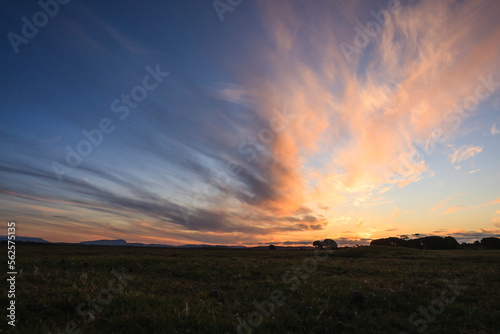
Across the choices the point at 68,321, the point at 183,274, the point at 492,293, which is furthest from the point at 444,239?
the point at 68,321

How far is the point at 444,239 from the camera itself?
88.4 metres

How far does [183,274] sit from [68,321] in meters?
8.10

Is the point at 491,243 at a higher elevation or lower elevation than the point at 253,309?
higher

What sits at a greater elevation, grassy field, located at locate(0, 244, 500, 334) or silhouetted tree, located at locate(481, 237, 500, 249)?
silhouetted tree, located at locate(481, 237, 500, 249)

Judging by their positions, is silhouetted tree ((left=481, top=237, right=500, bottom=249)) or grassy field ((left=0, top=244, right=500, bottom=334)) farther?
silhouetted tree ((left=481, top=237, right=500, bottom=249))

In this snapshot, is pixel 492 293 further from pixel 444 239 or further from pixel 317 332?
pixel 444 239

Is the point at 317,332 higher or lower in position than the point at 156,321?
lower

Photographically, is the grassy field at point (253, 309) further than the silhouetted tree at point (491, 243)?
No

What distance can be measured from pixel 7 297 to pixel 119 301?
3.02 m

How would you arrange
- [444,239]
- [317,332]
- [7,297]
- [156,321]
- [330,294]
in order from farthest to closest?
[444,239]
[330,294]
[7,297]
[317,332]
[156,321]

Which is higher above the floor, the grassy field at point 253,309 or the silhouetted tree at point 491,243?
the silhouetted tree at point 491,243

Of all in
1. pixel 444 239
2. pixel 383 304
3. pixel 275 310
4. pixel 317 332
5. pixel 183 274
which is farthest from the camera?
pixel 444 239

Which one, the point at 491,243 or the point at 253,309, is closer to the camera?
the point at 253,309

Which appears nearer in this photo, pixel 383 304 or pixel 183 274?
pixel 383 304
